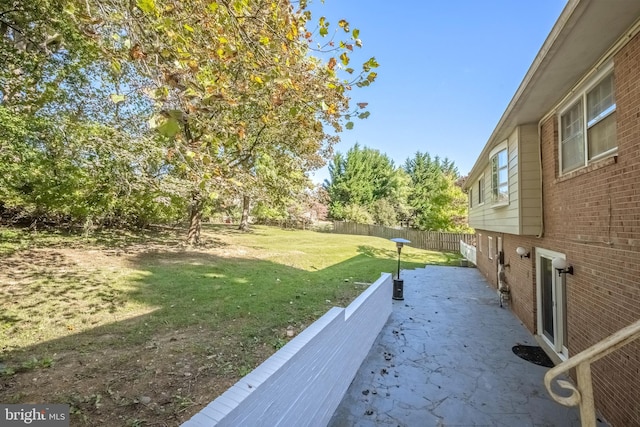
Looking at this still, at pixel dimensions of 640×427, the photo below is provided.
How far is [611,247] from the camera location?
343 cm

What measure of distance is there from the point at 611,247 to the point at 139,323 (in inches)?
267

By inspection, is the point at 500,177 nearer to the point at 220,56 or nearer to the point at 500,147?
the point at 500,147

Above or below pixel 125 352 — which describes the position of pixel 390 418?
below

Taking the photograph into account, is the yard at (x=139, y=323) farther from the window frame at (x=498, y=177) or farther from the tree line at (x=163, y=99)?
the window frame at (x=498, y=177)

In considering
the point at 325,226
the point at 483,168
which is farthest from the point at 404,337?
the point at 325,226

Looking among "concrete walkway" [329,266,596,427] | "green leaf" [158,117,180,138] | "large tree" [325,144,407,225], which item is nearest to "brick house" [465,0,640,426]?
"concrete walkway" [329,266,596,427]

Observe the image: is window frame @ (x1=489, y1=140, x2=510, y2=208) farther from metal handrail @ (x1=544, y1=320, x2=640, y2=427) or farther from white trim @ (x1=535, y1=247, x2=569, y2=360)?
metal handrail @ (x1=544, y1=320, x2=640, y2=427)

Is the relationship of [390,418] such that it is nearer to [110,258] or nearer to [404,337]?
[404,337]

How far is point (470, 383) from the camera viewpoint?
4195 millimetres

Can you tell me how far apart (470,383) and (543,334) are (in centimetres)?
252

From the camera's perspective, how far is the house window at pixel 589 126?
3.63 m

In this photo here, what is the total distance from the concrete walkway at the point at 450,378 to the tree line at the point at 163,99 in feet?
10.4

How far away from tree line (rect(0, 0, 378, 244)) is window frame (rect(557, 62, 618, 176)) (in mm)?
2888

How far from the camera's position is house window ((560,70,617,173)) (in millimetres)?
3635
